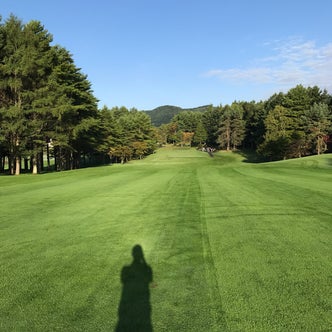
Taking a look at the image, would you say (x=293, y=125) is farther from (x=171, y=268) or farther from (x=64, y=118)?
(x=171, y=268)

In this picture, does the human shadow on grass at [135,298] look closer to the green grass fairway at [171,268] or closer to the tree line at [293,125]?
the green grass fairway at [171,268]

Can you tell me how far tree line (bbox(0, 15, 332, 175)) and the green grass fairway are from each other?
1028 inches

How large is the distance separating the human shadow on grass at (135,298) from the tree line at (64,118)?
1160 inches

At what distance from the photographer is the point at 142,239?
730 cm

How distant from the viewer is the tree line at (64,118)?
109ft

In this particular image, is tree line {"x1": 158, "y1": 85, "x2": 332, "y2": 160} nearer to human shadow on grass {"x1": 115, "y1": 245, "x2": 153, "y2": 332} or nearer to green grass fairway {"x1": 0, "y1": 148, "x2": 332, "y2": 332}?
green grass fairway {"x1": 0, "y1": 148, "x2": 332, "y2": 332}

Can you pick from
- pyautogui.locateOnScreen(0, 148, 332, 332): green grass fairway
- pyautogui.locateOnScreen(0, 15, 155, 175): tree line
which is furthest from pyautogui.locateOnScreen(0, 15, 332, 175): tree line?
pyautogui.locateOnScreen(0, 148, 332, 332): green grass fairway

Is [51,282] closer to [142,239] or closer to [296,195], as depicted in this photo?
[142,239]

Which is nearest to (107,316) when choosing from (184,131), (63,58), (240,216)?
(240,216)

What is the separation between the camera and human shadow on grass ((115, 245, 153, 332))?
384 cm

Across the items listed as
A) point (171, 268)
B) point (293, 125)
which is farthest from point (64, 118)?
point (293, 125)

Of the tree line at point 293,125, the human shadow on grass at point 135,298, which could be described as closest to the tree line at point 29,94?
the human shadow on grass at point 135,298

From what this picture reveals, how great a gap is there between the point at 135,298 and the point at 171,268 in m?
1.18

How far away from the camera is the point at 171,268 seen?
→ 558 cm
